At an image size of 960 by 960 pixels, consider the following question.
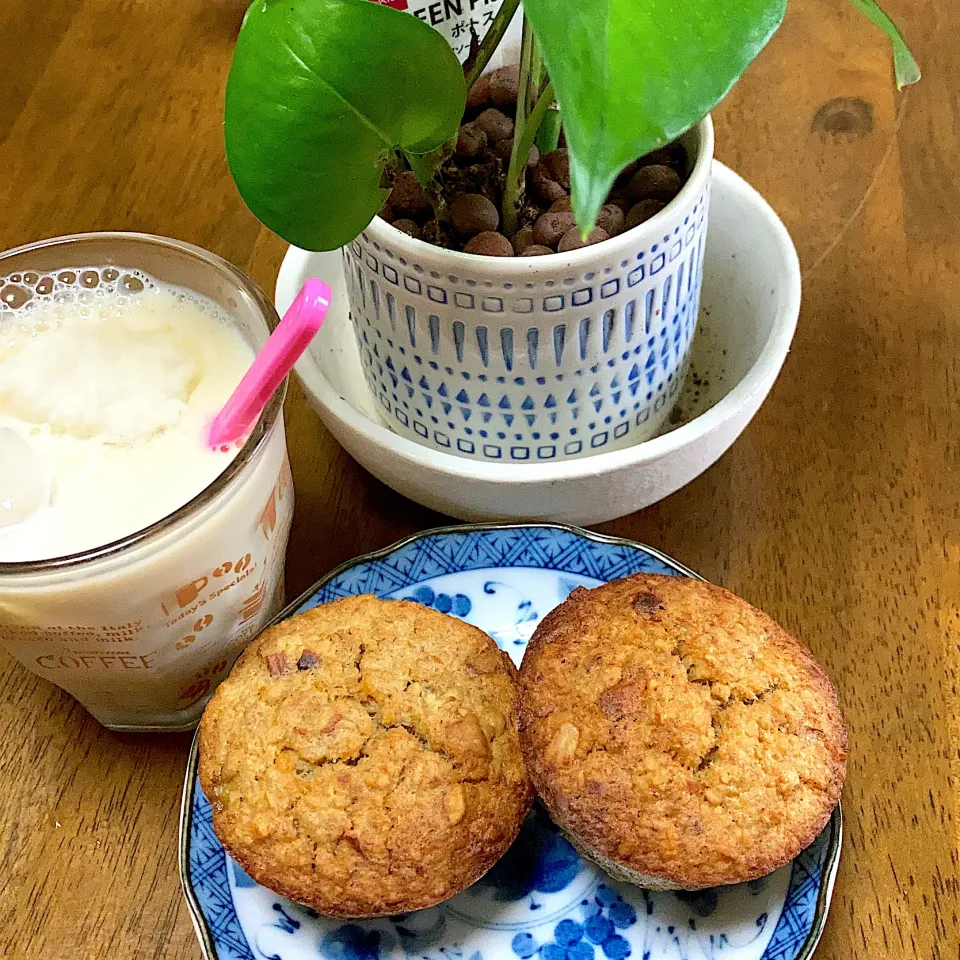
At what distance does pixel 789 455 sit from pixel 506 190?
346 millimetres

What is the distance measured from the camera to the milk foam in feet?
1.94

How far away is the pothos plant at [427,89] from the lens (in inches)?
14.2

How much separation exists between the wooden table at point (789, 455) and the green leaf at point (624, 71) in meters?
0.45

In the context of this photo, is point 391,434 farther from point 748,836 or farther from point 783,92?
point 783,92

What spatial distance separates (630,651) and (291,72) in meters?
0.38

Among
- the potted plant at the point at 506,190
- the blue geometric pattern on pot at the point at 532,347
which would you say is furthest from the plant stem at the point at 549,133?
the blue geometric pattern on pot at the point at 532,347

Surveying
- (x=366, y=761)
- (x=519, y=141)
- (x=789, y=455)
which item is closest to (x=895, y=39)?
(x=519, y=141)

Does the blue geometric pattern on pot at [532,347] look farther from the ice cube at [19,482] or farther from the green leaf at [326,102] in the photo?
the ice cube at [19,482]

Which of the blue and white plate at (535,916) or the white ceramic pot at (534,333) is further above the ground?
the white ceramic pot at (534,333)

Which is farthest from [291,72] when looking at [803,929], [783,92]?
[783,92]

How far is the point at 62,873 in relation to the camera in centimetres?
64

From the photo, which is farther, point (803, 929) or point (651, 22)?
point (803, 929)

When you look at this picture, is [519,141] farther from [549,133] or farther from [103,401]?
[103,401]

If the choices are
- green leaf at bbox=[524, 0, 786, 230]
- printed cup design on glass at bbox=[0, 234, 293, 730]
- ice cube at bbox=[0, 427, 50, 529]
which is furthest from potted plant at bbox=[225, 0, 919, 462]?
ice cube at bbox=[0, 427, 50, 529]
